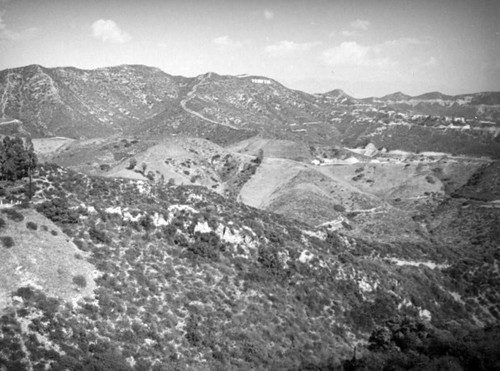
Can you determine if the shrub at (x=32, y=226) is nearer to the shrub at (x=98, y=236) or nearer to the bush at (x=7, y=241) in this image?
the bush at (x=7, y=241)

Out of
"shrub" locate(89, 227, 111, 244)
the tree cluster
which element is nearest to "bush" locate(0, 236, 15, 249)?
"shrub" locate(89, 227, 111, 244)

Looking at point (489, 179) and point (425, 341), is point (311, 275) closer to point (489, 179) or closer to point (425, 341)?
point (425, 341)

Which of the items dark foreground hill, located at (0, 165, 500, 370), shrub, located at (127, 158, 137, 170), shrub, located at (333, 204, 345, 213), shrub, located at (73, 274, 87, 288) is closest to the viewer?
dark foreground hill, located at (0, 165, 500, 370)

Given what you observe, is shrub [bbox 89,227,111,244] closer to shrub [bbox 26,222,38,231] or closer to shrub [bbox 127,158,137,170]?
→ shrub [bbox 26,222,38,231]

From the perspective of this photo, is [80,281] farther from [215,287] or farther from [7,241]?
[215,287]

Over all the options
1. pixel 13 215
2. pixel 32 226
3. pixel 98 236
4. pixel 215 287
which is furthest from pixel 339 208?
pixel 13 215

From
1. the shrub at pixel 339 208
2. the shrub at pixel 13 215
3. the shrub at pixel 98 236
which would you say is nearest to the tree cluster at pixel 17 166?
the shrub at pixel 13 215
